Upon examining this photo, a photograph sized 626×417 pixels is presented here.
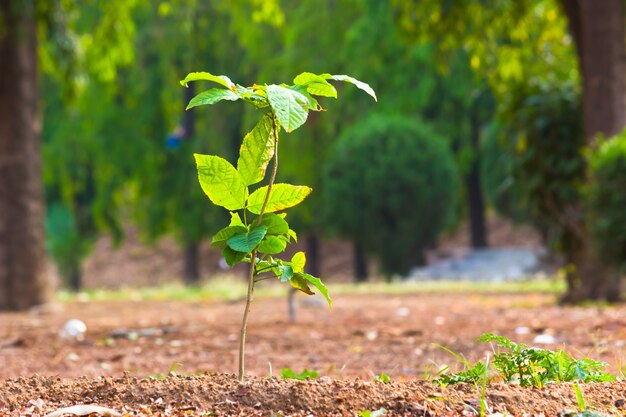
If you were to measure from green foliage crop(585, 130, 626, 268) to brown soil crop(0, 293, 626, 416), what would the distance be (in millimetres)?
652

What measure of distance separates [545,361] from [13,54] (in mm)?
8090

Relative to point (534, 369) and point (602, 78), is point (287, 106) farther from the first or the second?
point (602, 78)

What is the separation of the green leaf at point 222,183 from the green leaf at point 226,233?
0.20ft

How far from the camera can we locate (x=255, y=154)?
2.78m

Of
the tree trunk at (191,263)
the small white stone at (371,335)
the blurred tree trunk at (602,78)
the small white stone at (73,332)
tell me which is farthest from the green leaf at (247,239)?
the tree trunk at (191,263)

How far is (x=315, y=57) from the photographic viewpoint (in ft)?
70.8

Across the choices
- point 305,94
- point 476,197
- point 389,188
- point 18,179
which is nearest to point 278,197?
point 305,94

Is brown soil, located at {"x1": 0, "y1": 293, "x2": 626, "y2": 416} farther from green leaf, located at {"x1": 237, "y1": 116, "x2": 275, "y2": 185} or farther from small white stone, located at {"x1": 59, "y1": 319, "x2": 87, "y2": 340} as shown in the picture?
green leaf, located at {"x1": 237, "y1": 116, "x2": 275, "y2": 185}

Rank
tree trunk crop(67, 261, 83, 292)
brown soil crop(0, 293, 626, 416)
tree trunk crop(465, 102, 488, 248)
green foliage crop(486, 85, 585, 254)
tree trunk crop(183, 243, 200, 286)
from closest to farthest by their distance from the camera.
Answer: brown soil crop(0, 293, 626, 416) → green foliage crop(486, 85, 585, 254) → tree trunk crop(183, 243, 200, 286) → tree trunk crop(465, 102, 488, 248) → tree trunk crop(67, 261, 83, 292)

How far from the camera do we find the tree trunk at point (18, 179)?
31.4 ft

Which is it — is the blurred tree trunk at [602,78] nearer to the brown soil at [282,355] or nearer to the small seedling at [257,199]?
the brown soil at [282,355]

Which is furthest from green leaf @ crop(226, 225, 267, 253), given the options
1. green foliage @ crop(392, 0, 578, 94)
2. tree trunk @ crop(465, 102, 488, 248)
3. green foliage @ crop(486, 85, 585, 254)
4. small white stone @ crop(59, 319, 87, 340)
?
tree trunk @ crop(465, 102, 488, 248)

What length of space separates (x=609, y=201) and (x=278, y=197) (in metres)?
5.92

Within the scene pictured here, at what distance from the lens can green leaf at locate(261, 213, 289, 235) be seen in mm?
2730
